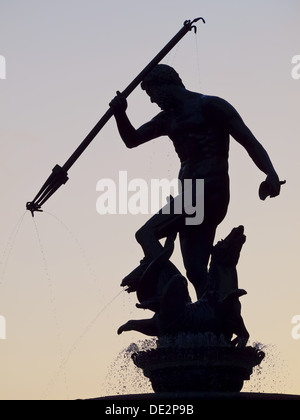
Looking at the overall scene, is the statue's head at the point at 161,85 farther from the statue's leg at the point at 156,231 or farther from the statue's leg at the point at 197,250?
the statue's leg at the point at 197,250

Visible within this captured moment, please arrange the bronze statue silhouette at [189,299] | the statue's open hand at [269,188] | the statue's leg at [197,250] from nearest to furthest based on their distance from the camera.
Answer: the bronze statue silhouette at [189,299], the statue's open hand at [269,188], the statue's leg at [197,250]

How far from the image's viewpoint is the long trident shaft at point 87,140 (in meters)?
16.1

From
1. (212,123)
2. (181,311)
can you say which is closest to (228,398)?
(181,311)

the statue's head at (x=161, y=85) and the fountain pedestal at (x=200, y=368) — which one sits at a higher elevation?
the statue's head at (x=161, y=85)

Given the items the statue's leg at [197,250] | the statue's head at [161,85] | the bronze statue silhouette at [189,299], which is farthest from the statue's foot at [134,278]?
the statue's head at [161,85]

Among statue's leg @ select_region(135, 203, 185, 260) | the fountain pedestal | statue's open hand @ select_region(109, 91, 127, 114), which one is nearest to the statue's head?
statue's open hand @ select_region(109, 91, 127, 114)

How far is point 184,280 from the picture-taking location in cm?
1524

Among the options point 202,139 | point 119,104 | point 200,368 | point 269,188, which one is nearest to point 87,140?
point 119,104

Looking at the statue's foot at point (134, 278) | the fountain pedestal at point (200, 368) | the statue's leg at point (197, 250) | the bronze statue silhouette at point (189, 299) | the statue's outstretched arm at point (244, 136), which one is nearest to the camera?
the fountain pedestal at point (200, 368)

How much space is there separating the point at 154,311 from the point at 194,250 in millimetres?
1156

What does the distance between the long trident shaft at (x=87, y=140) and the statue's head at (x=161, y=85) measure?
0.13 meters

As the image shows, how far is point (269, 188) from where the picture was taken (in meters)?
15.4

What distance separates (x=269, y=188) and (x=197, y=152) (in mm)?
1178
